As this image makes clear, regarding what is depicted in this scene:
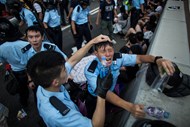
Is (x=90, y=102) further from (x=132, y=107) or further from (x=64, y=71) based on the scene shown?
(x=64, y=71)

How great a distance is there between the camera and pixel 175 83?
6.63ft

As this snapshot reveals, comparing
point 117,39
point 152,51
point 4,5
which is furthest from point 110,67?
point 4,5

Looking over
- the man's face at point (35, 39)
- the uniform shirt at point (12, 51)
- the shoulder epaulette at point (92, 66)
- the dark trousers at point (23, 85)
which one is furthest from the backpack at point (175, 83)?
the dark trousers at point (23, 85)

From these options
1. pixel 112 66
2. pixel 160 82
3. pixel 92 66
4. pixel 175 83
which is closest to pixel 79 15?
pixel 112 66

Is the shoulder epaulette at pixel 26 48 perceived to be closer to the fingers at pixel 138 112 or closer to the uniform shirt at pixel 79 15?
the fingers at pixel 138 112

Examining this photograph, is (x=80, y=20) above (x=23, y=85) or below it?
above

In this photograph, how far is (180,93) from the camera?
2.14 meters

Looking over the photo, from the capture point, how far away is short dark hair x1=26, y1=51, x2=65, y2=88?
160cm

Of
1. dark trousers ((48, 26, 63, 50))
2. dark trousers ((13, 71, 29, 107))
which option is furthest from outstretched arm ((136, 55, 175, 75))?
dark trousers ((48, 26, 63, 50))

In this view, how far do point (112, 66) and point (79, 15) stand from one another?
3050 mm

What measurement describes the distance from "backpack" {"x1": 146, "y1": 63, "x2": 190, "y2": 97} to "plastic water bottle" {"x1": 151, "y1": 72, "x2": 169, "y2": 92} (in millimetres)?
30

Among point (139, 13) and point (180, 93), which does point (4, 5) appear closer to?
point (139, 13)

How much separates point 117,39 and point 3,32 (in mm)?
4459

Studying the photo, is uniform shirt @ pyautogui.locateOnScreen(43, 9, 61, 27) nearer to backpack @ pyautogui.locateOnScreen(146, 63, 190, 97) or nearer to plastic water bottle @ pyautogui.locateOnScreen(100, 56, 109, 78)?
plastic water bottle @ pyautogui.locateOnScreen(100, 56, 109, 78)
